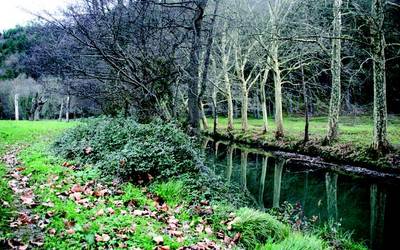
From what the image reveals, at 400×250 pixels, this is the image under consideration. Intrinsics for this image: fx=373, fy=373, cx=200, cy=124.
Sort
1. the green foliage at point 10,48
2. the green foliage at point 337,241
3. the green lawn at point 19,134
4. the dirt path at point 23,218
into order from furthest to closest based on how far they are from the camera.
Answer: the green foliage at point 10,48, the green lawn at point 19,134, the green foliage at point 337,241, the dirt path at point 23,218

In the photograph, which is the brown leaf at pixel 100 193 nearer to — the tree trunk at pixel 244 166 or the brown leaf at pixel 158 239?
the brown leaf at pixel 158 239

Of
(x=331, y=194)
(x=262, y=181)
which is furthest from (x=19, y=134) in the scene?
(x=331, y=194)

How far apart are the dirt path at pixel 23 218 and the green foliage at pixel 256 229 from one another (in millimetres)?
3193

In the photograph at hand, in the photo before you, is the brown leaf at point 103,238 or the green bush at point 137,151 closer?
the brown leaf at point 103,238

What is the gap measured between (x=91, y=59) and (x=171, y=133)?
876 centimetres

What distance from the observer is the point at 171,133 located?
1033cm

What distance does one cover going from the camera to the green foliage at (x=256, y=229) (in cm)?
634

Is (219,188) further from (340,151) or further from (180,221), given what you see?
(340,151)

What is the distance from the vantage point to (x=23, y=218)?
17.9ft

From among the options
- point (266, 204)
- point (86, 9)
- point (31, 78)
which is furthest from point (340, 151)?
point (31, 78)

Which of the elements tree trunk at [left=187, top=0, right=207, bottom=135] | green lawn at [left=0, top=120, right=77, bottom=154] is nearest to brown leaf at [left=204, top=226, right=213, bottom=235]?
tree trunk at [left=187, top=0, right=207, bottom=135]

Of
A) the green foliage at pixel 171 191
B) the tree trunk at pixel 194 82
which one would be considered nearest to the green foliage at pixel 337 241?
the green foliage at pixel 171 191

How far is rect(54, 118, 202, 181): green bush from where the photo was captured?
8.97 meters

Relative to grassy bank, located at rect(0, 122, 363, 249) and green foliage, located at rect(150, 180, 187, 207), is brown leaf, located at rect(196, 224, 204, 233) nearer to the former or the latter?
grassy bank, located at rect(0, 122, 363, 249)
